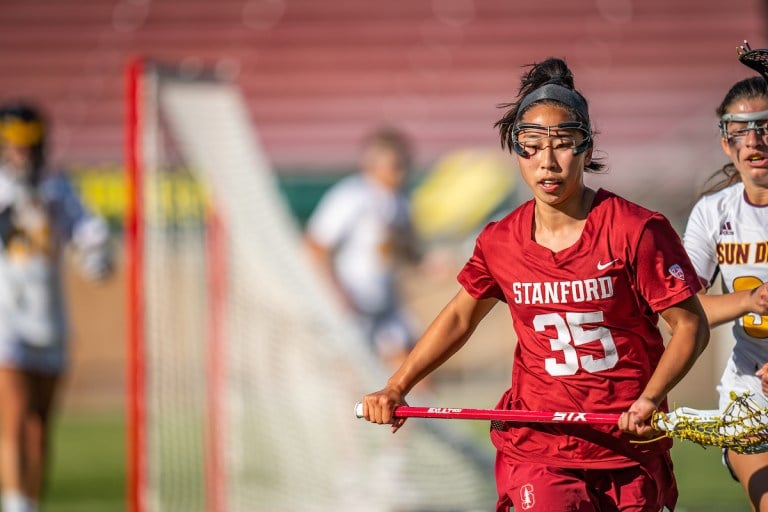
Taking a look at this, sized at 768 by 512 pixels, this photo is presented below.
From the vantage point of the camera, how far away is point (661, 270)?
373cm

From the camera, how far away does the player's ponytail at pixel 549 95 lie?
389cm

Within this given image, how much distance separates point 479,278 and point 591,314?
41cm

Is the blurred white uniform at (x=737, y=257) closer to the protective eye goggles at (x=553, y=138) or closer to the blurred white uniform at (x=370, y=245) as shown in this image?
the protective eye goggles at (x=553, y=138)

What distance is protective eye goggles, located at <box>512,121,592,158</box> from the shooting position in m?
3.83

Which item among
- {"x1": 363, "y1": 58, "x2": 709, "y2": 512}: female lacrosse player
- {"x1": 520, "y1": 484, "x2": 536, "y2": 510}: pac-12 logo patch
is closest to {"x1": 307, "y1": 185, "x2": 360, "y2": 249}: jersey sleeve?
{"x1": 363, "y1": 58, "x2": 709, "y2": 512}: female lacrosse player

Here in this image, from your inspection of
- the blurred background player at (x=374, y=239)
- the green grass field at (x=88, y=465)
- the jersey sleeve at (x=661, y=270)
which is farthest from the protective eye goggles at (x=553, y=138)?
the blurred background player at (x=374, y=239)

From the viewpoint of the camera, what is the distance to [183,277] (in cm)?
798

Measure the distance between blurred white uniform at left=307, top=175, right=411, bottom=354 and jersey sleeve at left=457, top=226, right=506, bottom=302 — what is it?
18.2ft

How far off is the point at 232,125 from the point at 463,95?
906 centimetres

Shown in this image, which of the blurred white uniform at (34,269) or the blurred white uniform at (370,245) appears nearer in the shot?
the blurred white uniform at (34,269)

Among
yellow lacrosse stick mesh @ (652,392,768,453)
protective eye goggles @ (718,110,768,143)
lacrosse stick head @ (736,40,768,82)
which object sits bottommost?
yellow lacrosse stick mesh @ (652,392,768,453)

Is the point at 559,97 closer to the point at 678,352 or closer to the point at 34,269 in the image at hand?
the point at 678,352

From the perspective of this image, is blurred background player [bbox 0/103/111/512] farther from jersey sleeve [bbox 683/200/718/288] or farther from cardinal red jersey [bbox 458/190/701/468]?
jersey sleeve [bbox 683/200/718/288]

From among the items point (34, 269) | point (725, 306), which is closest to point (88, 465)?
point (34, 269)
